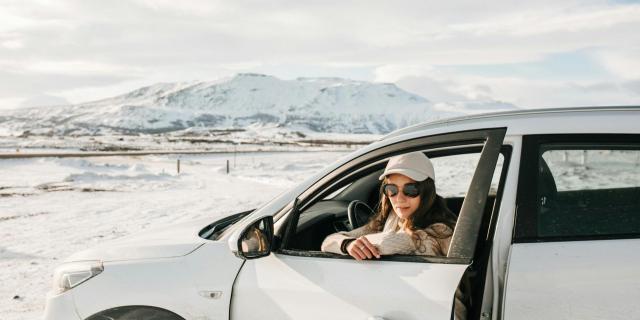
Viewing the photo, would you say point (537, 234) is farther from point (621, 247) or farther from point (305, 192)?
point (305, 192)

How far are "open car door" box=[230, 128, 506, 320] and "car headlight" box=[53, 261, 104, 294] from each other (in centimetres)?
85

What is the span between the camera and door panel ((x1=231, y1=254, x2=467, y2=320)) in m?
2.08

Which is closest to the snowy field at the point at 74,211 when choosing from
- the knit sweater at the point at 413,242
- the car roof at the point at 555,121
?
the knit sweater at the point at 413,242

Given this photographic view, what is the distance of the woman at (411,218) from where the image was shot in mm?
2371

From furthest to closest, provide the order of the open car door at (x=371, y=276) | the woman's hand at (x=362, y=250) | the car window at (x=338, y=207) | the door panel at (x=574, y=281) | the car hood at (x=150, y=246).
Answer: the car window at (x=338, y=207) < the car hood at (x=150, y=246) < the woman's hand at (x=362, y=250) < the open car door at (x=371, y=276) < the door panel at (x=574, y=281)

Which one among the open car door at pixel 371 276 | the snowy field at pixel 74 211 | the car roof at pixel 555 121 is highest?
the car roof at pixel 555 121

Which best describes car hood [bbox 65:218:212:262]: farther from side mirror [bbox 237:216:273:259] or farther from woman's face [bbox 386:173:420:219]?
woman's face [bbox 386:173:420:219]

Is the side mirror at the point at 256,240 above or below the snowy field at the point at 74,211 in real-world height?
above

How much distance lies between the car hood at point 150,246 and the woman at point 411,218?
76 centimetres

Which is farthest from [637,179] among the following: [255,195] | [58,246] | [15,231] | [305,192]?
[255,195]

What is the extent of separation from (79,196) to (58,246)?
293 inches

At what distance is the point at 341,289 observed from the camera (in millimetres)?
2256

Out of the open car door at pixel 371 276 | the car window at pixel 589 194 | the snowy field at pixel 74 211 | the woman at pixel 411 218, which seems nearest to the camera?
the car window at pixel 589 194

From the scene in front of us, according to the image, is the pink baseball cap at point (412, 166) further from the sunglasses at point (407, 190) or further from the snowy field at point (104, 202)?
the snowy field at point (104, 202)
